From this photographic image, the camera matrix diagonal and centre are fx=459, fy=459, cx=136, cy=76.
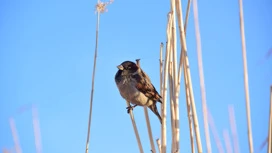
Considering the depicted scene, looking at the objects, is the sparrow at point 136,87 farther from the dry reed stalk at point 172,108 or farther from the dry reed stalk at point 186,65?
the dry reed stalk at point 186,65

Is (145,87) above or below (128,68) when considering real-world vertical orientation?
below

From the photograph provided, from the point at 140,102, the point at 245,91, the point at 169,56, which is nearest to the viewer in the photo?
the point at 245,91

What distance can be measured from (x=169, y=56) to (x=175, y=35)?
0.40 feet

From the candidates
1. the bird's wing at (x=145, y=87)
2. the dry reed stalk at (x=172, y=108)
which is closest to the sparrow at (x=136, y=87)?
the bird's wing at (x=145, y=87)

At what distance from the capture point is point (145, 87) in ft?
15.4

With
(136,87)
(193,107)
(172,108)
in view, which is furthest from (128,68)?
(193,107)

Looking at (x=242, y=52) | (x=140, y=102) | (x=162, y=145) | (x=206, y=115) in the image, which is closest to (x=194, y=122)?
(x=206, y=115)

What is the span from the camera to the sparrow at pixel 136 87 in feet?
15.1

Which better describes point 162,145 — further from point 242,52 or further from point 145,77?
point 145,77

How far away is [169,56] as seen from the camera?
102 inches

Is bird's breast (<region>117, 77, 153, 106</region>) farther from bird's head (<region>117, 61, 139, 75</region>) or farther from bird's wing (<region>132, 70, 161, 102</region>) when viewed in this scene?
bird's head (<region>117, 61, 139, 75</region>)

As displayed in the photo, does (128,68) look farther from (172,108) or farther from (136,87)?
(172,108)

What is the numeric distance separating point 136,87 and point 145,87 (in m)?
0.10

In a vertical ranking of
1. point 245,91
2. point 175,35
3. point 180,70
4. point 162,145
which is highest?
point 175,35
